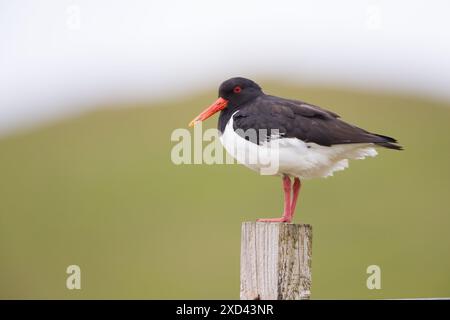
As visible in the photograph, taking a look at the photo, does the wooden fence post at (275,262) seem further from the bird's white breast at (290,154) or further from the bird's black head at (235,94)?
the bird's black head at (235,94)

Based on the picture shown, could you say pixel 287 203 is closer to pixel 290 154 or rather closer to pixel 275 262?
pixel 290 154

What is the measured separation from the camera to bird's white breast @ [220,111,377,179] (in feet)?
25.5

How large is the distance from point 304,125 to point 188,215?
32.6 ft

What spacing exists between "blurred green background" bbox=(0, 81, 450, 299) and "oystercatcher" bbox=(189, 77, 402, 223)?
18.8 feet

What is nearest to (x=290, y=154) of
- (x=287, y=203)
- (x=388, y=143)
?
(x=287, y=203)

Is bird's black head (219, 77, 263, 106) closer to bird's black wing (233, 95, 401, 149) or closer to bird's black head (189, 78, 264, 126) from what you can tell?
bird's black head (189, 78, 264, 126)

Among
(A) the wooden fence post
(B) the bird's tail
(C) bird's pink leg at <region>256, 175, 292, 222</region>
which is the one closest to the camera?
(A) the wooden fence post

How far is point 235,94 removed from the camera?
8734 mm

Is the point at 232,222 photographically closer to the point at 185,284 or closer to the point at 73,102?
the point at 185,284

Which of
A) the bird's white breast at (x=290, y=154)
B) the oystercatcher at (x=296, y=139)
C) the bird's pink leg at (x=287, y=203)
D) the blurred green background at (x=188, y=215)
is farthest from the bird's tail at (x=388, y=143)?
the blurred green background at (x=188, y=215)

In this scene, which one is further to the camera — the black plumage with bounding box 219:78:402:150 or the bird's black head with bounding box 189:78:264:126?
the bird's black head with bounding box 189:78:264:126

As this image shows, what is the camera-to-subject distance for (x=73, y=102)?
25641 mm

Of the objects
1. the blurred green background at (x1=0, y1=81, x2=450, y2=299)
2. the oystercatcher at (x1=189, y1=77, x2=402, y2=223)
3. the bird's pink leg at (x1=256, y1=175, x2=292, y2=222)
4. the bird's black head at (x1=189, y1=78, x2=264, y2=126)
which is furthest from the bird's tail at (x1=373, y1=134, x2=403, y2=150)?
the blurred green background at (x1=0, y1=81, x2=450, y2=299)
